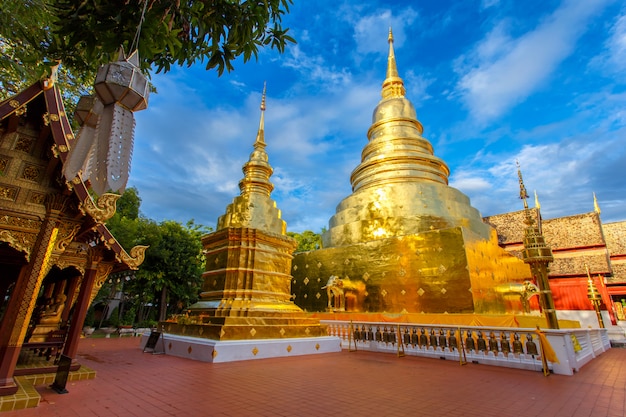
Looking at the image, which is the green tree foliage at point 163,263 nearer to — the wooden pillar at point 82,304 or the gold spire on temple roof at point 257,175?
the gold spire on temple roof at point 257,175

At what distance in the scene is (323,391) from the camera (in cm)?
444

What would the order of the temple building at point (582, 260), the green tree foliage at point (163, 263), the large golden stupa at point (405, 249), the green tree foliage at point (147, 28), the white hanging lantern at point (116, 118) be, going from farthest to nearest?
the temple building at point (582, 260), the green tree foliage at point (163, 263), the large golden stupa at point (405, 249), the green tree foliage at point (147, 28), the white hanging lantern at point (116, 118)

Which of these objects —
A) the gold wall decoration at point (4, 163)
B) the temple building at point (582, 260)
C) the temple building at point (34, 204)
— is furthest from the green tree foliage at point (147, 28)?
the temple building at point (582, 260)

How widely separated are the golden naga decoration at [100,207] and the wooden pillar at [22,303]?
35cm

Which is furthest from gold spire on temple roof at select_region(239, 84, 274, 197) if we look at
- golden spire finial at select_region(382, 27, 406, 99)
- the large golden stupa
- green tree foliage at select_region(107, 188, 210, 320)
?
golden spire finial at select_region(382, 27, 406, 99)

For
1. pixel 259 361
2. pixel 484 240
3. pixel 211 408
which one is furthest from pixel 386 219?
pixel 211 408

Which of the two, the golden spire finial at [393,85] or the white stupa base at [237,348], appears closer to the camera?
the white stupa base at [237,348]

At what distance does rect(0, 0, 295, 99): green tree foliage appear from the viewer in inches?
124

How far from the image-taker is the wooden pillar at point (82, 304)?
483 centimetres

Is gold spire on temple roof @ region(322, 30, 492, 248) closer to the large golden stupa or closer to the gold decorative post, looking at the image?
the large golden stupa

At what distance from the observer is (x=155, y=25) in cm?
312

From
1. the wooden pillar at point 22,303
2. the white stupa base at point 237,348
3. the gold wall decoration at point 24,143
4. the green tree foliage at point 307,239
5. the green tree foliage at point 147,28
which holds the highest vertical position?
the green tree foliage at point 307,239

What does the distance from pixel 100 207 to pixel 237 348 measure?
3.80 metres

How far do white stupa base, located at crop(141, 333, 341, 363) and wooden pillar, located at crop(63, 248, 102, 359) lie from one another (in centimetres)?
228
